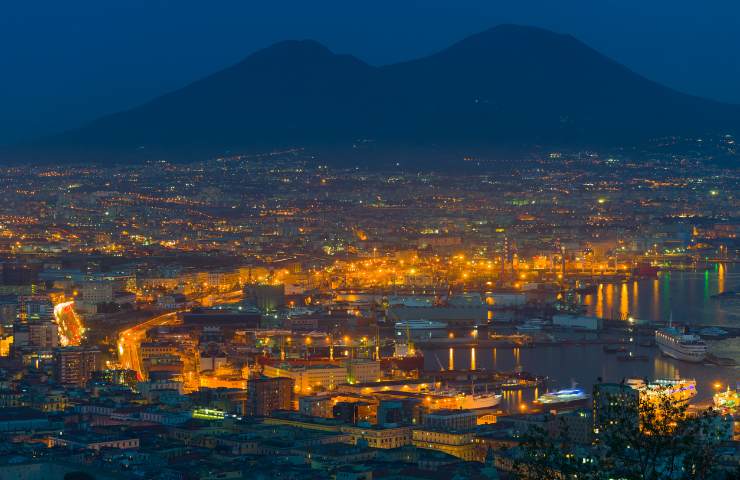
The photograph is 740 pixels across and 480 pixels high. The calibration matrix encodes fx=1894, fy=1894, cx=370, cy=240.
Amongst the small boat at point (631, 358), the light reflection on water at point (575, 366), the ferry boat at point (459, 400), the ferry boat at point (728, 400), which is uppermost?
the ferry boat at point (728, 400)

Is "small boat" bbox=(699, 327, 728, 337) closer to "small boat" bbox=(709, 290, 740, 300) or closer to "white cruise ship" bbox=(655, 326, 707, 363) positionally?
"white cruise ship" bbox=(655, 326, 707, 363)

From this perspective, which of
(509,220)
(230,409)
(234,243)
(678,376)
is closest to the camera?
(230,409)

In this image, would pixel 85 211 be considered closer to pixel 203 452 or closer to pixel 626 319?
pixel 626 319

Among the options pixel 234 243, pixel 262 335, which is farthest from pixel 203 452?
pixel 234 243

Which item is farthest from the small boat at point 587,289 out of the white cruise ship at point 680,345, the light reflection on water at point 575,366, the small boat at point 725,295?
the white cruise ship at point 680,345

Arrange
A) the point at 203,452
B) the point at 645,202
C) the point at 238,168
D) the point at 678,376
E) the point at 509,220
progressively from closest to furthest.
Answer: the point at 203,452 < the point at 678,376 < the point at 509,220 < the point at 645,202 < the point at 238,168

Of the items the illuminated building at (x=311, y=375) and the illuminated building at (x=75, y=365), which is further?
the illuminated building at (x=311, y=375)

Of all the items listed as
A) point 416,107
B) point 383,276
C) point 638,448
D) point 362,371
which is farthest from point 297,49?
point 638,448

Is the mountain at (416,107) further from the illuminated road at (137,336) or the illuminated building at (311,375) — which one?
the illuminated building at (311,375)
